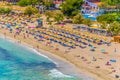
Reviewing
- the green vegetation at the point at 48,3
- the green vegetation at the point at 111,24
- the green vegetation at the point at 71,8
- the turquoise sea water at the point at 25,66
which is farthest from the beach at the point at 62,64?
the green vegetation at the point at 48,3

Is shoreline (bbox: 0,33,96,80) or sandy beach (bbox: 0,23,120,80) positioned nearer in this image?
sandy beach (bbox: 0,23,120,80)

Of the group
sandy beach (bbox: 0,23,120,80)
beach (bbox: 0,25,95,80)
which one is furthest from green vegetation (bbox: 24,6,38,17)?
sandy beach (bbox: 0,23,120,80)

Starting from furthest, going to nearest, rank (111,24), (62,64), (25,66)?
(111,24)
(25,66)
(62,64)

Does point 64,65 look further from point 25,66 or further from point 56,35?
point 56,35

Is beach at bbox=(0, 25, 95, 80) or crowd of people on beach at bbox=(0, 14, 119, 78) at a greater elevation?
crowd of people on beach at bbox=(0, 14, 119, 78)

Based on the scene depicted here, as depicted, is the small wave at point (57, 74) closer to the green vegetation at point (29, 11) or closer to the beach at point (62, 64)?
the beach at point (62, 64)

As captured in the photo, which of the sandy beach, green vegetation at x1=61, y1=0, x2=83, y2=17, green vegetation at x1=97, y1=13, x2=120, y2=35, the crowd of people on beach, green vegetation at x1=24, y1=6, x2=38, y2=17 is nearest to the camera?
the sandy beach

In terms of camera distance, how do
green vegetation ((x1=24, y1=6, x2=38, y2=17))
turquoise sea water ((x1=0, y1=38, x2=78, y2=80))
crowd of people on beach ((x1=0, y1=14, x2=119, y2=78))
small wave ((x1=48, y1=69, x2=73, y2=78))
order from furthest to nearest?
1. green vegetation ((x1=24, y1=6, x2=38, y2=17))
2. crowd of people on beach ((x1=0, y1=14, x2=119, y2=78))
3. turquoise sea water ((x1=0, y1=38, x2=78, y2=80))
4. small wave ((x1=48, y1=69, x2=73, y2=78))

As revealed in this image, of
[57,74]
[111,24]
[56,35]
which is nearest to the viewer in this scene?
[57,74]

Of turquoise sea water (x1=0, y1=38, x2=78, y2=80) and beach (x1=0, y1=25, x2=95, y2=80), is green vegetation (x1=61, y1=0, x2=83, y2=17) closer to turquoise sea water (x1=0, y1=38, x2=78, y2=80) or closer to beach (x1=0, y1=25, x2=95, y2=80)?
beach (x1=0, y1=25, x2=95, y2=80)

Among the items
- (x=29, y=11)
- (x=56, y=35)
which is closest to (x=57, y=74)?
(x=56, y=35)
